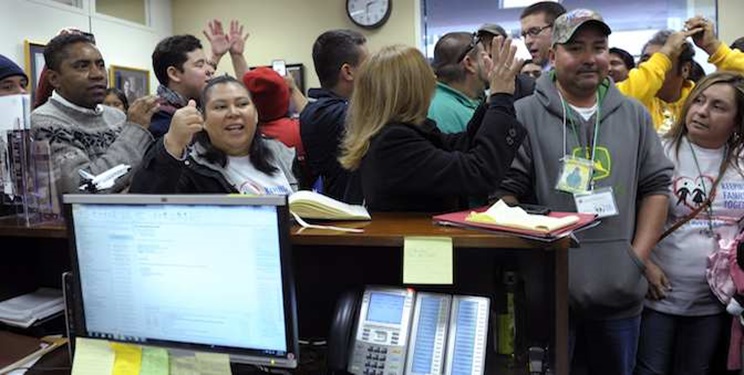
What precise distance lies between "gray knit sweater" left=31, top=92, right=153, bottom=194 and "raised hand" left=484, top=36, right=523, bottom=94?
100 cm

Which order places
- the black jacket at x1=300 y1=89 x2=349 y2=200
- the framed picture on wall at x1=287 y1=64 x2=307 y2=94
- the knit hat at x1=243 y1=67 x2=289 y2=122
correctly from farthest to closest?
1. the framed picture on wall at x1=287 y1=64 x2=307 y2=94
2. the knit hat at x1=243 y1=67 x2=289 y2=122
3. the black jacket at x1=300 y1=89 x2=349 y2=200

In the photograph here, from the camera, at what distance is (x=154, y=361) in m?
1.12

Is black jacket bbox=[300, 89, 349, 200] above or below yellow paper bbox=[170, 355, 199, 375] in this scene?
above

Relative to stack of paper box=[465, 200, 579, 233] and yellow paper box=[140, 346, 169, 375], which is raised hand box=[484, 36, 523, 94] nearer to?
stack of paper box=[465, 200, 579, 233]

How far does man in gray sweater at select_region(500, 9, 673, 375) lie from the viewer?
1567 mm

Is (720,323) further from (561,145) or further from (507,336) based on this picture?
(507,336)

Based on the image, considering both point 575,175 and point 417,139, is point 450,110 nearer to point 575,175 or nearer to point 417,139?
point 575,175

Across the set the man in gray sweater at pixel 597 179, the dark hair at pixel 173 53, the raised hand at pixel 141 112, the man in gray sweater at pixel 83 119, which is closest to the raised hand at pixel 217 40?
the dark hair at pixel 173 53

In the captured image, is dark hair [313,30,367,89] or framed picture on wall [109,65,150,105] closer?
dark hair [313,30,367,89]

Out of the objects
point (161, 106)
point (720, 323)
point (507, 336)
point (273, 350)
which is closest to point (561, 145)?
point (507, 336)

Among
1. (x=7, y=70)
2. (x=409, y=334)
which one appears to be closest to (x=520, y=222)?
(x=409, y=334)

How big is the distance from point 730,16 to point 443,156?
4628 millimetres

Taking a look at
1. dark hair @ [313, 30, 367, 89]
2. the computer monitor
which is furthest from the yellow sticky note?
dark hair @ [313, 30, 367, 89]

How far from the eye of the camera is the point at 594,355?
164cm
